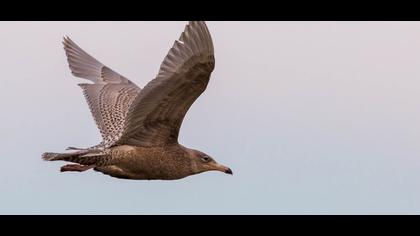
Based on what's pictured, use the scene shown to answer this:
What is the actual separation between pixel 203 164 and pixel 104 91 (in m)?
2.99

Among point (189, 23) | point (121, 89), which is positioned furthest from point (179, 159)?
point (121, 89)

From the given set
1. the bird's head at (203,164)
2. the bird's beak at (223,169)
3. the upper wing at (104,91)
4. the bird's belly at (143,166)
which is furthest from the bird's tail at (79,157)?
the bird's beak at (223,169)

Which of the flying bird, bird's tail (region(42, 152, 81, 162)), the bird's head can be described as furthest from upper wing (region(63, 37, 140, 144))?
the bird's head

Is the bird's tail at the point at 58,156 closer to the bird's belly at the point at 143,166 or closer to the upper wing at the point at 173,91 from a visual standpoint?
the bird's belly at the point at 143,166

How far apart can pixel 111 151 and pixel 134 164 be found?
1.10ft

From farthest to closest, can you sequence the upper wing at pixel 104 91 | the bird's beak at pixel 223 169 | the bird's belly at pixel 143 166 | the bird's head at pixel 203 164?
the upper wing at pixel 104 91, the bird's beak at pixel 223 169, the bird's head at pixel 203 164, the bird's belly at pixel 143 166

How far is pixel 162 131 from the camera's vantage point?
12414 millimetres

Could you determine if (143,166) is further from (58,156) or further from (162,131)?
(58,156)

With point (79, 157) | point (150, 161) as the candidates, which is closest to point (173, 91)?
point (150, 161)

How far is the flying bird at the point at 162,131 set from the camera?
11477mm

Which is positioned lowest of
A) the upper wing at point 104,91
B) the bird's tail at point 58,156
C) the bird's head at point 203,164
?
the bird's tail at point 58,156

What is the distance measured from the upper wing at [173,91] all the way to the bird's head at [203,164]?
40 centimetres

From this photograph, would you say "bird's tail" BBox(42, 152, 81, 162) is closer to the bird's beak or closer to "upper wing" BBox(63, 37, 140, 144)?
"upper wing" BBox(63, 37, 140, 144)

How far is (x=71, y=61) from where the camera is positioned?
51.8 feet
